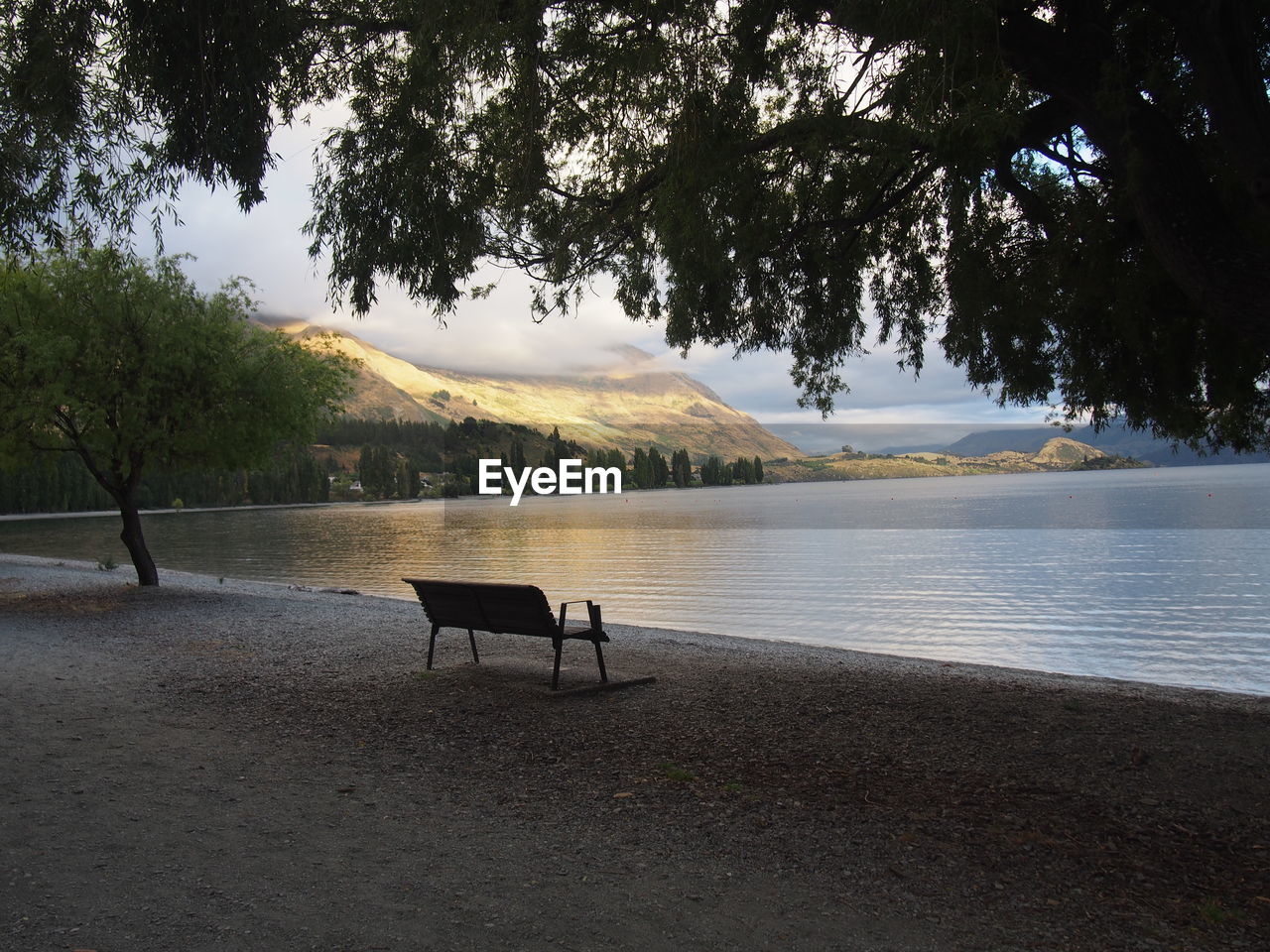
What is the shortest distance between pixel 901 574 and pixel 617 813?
94.8 ft

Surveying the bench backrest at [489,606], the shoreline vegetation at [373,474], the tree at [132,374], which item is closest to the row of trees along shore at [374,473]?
the shoreline vegetation at [373,474]

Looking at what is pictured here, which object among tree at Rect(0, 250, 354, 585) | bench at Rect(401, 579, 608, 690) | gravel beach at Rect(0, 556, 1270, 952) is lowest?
gravel beach at Rect(0, 556, 1270, 952)

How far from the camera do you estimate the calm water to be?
16.8 meters

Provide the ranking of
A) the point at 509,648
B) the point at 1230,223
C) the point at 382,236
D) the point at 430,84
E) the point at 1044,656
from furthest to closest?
the point at 1044,656
the point at 509,648
the point at 382,236
the point at 430,84
the point at 1230,223

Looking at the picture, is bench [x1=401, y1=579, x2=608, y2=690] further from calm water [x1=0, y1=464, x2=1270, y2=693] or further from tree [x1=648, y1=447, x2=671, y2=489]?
tree [x1=648, y1=447, x2=671, y2=489]

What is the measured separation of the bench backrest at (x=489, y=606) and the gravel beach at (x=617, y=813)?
525mm

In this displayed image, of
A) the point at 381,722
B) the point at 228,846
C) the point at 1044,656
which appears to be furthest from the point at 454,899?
the point at 1044,656

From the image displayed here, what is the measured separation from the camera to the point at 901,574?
31.8 metres

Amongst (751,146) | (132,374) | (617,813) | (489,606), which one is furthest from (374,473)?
(617,813)

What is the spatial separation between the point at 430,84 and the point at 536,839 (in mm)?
5138

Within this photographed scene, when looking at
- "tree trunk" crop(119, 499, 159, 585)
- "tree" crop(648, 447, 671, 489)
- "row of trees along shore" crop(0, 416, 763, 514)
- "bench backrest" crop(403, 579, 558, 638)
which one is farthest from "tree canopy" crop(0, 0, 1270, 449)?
"tree" crop(648, 447, 671, 489)

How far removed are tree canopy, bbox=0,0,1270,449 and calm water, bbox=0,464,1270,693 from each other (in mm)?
7980

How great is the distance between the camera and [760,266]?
31.1 ft

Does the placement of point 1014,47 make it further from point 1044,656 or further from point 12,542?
point 12,542
